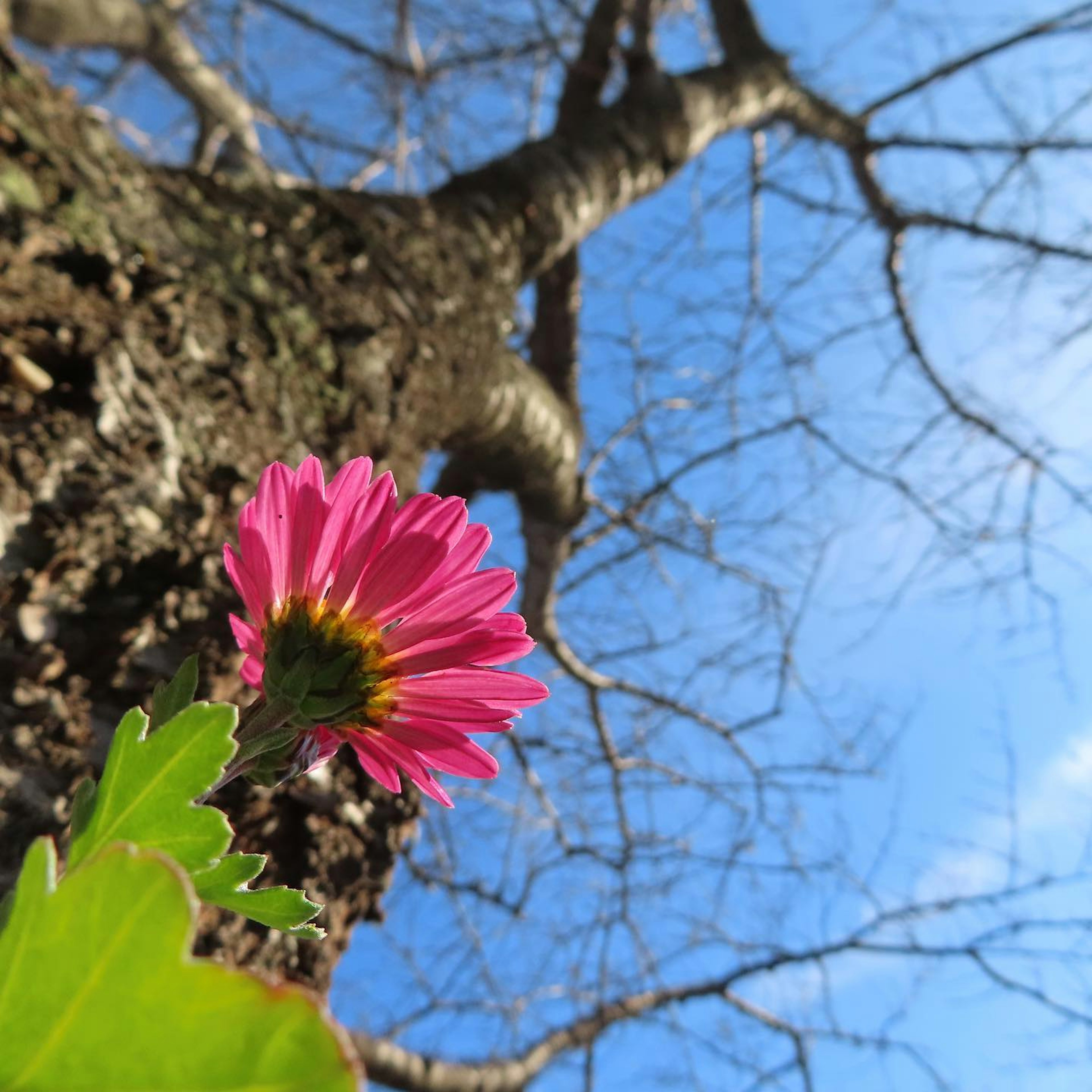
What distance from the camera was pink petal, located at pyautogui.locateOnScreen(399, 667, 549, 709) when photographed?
385 mm

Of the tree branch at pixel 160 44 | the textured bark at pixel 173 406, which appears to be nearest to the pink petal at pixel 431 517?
the textured bark at pixel 173 406

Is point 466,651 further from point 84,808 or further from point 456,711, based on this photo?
point 84,808

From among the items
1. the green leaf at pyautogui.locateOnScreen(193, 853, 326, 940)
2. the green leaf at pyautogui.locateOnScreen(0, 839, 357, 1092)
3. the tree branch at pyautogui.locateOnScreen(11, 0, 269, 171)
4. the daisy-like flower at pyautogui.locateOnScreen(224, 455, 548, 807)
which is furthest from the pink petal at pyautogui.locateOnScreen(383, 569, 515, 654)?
the tree branch at pyautogui.locateOnScreen(11, 0, 269, 171)

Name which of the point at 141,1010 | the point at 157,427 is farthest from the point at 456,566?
the point at 157,427

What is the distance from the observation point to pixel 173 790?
262mm

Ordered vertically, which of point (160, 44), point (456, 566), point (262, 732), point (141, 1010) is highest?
point (160, 44)

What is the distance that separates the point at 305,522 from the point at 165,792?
0.13 meters

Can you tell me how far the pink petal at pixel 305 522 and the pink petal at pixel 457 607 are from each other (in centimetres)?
5

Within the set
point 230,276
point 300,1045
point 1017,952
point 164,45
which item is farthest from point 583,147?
point 1017,952

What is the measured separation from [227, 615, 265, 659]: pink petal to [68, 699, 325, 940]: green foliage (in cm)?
8

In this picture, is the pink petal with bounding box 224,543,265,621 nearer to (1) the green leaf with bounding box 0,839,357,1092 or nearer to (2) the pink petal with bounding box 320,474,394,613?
(2) the pink petal with bounding box 320,474,394,613

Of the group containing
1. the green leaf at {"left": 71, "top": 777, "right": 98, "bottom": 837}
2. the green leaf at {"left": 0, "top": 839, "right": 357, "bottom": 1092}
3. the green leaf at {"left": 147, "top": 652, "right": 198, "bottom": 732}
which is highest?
the green leaf at {"left": 147, "top": 652, "right": 198, "bottom": 732}

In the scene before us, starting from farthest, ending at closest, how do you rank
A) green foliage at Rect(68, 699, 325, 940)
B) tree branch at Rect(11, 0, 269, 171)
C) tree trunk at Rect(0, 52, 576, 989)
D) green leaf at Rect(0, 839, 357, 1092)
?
tree branch at Rect(11, 0, 269, 171), tree trunk at Rect(0, 52, 576, 989), green foliage at Rect(68, 699, 325, 940), green leaf at Rect(0, 839, 357, 1092)

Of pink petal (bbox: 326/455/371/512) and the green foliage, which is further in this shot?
pink petal (bbox: 326/455/371/512)
